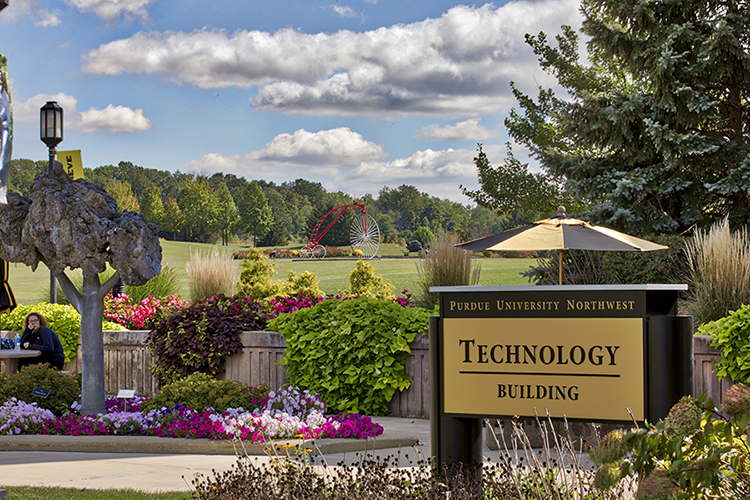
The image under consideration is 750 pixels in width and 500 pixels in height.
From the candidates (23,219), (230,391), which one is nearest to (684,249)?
(230,391)

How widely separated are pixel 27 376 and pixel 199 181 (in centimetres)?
5702

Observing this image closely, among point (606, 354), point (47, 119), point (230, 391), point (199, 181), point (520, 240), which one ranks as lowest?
point (230, 391)

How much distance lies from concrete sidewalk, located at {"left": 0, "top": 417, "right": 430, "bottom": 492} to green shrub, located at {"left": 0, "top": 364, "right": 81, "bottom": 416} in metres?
1.03

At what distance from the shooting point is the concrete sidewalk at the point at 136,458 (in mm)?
4465

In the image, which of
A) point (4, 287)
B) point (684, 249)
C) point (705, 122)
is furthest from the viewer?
point (705, 122)

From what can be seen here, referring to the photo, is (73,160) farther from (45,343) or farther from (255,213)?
(255,213)

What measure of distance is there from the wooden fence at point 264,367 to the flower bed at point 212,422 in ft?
3.88

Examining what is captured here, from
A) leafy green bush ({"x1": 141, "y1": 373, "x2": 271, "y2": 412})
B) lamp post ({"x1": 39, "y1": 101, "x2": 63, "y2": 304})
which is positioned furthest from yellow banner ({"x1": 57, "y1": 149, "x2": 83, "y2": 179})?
leafy green bush ({"x1": 141, "y1": 373, "x2": 271, "y2": 412})

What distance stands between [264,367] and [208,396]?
1.57 metres

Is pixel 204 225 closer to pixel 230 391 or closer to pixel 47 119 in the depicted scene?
pixel 47 119

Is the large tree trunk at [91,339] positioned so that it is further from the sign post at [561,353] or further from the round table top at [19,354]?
the sign post at [561,353]

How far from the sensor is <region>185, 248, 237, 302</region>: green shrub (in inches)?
439

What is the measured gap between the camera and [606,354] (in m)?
3.23

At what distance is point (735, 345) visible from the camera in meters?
6.26
